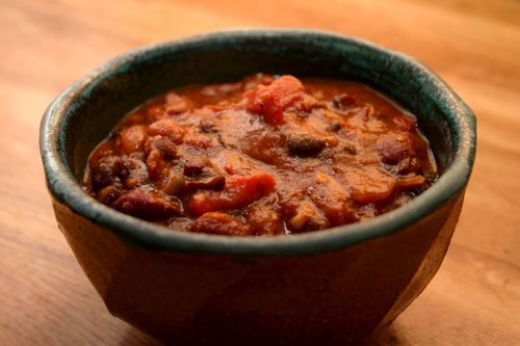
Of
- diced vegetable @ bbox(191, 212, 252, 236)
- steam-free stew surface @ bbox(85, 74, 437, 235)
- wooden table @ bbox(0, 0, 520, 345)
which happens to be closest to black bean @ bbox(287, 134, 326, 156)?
steam-free stew surface @ bbox(85, 74, 437, 235)

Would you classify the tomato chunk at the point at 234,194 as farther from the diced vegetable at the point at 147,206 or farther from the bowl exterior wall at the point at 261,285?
the bowl exterior wall at the point at 261,285

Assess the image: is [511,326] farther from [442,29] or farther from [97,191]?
[442,29]

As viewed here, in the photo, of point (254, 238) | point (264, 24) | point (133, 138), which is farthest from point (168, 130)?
point (264, 24)

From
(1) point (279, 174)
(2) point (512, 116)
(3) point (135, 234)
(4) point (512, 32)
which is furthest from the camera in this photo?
(4) point (512, 32)

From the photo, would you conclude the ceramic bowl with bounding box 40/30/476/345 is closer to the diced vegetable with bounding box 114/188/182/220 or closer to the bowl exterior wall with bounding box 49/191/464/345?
the bowl exterior wall with bounding box 49/191/464/345

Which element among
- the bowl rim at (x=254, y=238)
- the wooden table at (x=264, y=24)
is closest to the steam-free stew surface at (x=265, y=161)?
the bowl rim at (x=254, y=238)

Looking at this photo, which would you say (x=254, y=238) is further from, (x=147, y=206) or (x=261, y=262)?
(x=147, y=206)

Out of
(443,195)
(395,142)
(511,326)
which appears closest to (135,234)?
(443,195)

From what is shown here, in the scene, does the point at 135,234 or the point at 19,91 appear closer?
the point at 135,234
